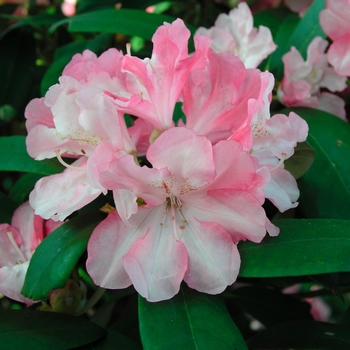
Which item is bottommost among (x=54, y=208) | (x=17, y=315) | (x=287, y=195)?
(x=17, y=315)

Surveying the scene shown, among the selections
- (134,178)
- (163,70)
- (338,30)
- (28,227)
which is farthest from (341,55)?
(28,227)

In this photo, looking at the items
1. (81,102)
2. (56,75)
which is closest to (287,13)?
(56,75)

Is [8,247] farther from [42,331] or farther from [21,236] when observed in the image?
[42,331]

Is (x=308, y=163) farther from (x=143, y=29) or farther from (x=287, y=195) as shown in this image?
(x=143, y=29)

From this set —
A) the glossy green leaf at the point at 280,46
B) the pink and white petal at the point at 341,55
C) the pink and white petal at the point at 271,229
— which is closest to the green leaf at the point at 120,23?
the glossy green leaf at the point at 280,46

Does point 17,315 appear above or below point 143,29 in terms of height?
below
